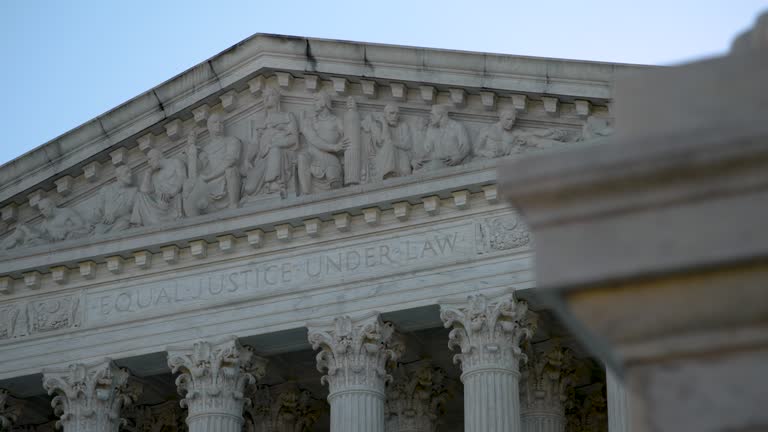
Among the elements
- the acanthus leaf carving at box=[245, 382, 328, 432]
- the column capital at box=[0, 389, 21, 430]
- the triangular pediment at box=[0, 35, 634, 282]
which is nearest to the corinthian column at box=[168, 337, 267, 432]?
the triangular pediment at box=[0, 35, 634, 282]

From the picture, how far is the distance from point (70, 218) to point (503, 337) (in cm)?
995

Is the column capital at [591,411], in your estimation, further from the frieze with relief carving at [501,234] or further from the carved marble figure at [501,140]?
the carved marble figure at [501,140]

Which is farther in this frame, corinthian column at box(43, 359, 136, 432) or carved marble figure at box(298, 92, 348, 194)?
corinthian column at box(43, 359, 136, 432)

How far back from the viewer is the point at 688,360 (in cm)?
436

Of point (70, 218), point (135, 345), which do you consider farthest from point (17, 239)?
point (135, 345)

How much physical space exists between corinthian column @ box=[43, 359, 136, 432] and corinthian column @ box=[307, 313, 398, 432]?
14.9ft

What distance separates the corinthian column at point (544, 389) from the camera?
30.8m

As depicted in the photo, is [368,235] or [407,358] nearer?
[368,235]

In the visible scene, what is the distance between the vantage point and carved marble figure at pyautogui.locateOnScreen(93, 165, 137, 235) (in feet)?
106

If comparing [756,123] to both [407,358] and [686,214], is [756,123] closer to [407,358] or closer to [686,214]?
[686,214]

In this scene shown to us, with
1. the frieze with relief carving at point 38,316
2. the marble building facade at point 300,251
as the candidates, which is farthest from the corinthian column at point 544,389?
the frieze with relief carving at point 38,316

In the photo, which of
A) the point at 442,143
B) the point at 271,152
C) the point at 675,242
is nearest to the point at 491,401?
the point at 442,143

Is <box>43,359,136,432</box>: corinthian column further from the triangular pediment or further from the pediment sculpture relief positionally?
the pediment sculpture relief

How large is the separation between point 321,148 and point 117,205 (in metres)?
4.70
